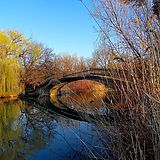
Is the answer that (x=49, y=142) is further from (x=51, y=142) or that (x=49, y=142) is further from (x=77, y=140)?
(x=77, y=140)

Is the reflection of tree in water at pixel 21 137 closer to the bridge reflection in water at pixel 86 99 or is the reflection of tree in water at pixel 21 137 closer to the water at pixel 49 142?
the water at pixel 49 142

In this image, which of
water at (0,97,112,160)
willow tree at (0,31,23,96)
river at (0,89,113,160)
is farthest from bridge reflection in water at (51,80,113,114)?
willow tree at (0,31,23,96)

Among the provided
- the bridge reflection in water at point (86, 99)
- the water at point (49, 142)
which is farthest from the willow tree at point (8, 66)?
the bridge reflection in water at point (86, 99)

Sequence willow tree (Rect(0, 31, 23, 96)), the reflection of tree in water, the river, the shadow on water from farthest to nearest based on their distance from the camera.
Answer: willow tree (Rect(0, 31, 23, 96)), the reflection of tree in water, the river, the shadow on water

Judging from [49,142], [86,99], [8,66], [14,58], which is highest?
[14,58]

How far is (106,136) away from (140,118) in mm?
662

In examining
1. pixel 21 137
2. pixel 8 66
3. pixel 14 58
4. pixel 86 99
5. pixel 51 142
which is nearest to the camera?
pixel 86 99

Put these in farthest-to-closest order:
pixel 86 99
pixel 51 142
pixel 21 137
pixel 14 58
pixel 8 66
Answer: pixel 14 58 < pixel 8 66 < pixel 21 137 < pixel 51 142 < pixel 86 99

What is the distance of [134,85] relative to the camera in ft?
9.88

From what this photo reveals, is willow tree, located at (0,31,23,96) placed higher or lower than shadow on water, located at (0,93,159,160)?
higher

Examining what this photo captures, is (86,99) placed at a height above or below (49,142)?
above

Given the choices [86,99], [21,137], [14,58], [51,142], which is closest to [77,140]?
[51,142]

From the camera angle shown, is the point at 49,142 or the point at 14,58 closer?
the point at 49,142

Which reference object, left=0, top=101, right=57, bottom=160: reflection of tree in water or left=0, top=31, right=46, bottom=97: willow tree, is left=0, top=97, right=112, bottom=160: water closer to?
left=0, top=101, right=57, bottom=160: reflection of tree in water
